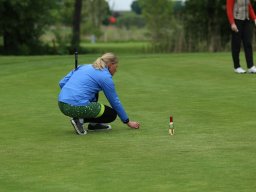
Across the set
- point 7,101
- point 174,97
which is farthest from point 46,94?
point 174,97

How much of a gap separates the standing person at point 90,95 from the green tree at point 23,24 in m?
33.2

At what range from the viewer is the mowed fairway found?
21.6ft

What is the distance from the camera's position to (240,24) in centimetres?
1669

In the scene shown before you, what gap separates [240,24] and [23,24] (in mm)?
28050

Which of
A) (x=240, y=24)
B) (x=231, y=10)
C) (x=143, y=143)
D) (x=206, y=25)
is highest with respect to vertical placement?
(x=231, y=10)

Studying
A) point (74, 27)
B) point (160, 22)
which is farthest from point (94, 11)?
point (74, 27)

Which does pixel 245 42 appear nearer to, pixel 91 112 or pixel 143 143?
pixel 91 112

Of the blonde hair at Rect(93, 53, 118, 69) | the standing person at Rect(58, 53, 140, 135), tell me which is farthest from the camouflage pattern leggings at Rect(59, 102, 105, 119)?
the blonde hair at Rect(93, 53, 118, 69)

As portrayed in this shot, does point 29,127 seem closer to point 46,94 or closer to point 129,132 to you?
point 129,132

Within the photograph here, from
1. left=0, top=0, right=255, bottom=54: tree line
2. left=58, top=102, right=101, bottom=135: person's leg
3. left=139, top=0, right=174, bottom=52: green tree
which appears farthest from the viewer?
left=0, top=0, right=255, bottom=54: tree line

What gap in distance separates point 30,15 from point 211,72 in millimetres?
27403

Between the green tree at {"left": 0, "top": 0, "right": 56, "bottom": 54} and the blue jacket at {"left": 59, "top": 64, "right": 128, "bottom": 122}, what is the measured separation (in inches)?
1309

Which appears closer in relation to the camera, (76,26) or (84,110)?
(84,110)

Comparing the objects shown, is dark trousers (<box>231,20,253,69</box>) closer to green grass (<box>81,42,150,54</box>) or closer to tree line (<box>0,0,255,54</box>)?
tree line (<box>0,0,255,54</box>)
